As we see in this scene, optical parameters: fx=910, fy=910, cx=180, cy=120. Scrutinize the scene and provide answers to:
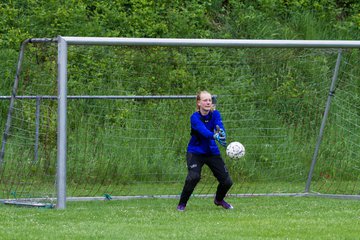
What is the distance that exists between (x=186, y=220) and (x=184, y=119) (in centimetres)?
423

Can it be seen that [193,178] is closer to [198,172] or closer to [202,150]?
[198,172]

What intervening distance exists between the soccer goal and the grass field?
3.87 feet

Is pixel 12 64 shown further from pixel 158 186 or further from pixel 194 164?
pixel 194 164

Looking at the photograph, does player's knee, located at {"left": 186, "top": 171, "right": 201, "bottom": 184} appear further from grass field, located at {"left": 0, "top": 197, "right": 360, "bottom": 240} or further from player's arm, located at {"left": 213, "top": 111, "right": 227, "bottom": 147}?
player's arm, located at {"left": 213, "top": 111, "right": 227, "bottom": 147}

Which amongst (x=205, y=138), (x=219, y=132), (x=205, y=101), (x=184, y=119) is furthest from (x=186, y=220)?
(x=184, y=119)

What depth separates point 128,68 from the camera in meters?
13.2

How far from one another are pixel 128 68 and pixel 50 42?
2.00 m

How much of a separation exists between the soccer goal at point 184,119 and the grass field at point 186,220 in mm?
1181

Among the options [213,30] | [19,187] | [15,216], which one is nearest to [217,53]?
[19,187]

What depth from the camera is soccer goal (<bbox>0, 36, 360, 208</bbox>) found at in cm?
1281

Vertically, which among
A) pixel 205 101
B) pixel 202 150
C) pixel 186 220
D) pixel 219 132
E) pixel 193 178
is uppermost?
pixel 205 101

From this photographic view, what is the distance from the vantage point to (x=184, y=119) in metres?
14.1

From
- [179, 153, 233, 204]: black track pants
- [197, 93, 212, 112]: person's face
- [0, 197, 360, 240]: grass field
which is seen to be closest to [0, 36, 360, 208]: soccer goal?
[0, 197, 360, 240]: grass field

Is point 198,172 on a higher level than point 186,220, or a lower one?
higher
